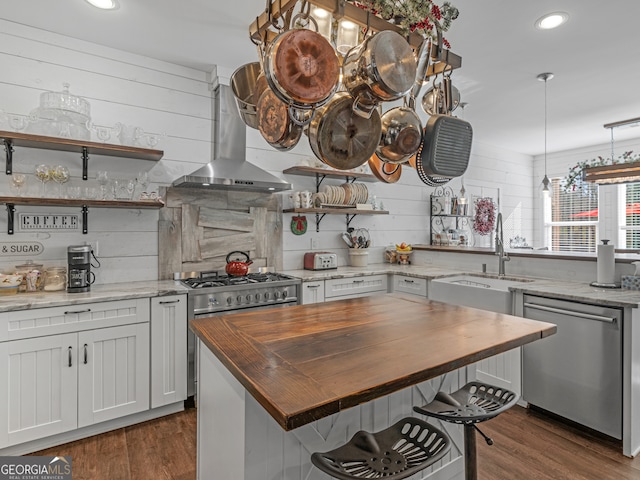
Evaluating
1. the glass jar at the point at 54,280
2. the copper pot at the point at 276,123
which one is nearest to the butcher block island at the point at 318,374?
the copper pot at the point at 276,123

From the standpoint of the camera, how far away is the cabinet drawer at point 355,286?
334cm

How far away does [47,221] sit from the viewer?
2.67 metres

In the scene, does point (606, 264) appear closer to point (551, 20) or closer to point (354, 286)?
point (551, 20)

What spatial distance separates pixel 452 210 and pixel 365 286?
7.11ft

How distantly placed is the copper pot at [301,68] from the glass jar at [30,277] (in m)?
2.29

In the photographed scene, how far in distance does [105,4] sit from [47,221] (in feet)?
5.02

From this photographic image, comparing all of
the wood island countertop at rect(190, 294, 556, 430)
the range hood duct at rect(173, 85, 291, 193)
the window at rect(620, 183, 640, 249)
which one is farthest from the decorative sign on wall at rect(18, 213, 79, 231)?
the window at rect(620, 183, 640, 249)

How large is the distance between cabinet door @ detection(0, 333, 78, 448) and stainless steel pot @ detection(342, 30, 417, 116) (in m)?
2.22

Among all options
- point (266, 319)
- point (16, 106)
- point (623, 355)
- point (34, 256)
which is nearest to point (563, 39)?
point (623, 355)

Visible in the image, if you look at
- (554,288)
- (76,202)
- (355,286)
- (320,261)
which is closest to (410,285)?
(355,286)

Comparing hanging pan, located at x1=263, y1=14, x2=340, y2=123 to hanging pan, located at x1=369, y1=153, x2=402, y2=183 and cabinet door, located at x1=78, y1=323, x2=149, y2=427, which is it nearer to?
hanging pan, located at x1=369, y1=153, x2=402, y2=183

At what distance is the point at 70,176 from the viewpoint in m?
2.75

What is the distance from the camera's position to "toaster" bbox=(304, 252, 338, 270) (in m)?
3.67

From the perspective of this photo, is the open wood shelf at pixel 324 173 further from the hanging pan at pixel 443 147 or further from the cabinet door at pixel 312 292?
the hanging pan at pixel 443 147
